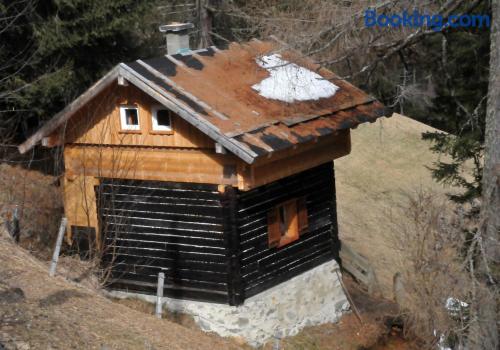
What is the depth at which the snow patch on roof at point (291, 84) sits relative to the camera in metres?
16.2

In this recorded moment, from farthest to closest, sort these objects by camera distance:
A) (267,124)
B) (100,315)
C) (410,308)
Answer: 1. (267,124)
2. (410,308)
3. (100,315)

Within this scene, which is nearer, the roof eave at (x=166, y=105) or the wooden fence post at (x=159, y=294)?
the roof eave at (x=166, y=105)

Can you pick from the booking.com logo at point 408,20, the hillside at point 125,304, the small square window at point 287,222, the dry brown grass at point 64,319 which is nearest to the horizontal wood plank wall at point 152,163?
the hillside at point 125,304

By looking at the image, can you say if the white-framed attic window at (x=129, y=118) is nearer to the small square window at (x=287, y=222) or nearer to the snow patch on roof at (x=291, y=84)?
the snow patch on roof at (x=291, y=84)

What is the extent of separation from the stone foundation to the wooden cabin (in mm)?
193

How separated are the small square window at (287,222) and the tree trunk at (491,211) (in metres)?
4.30

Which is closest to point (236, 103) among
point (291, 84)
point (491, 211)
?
point (291, 84)

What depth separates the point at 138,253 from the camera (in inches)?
635

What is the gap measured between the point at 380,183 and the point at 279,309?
13.6 meters

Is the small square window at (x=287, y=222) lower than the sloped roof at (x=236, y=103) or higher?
lower

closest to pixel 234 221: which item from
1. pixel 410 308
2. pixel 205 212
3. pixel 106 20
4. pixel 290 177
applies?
pixel 205 212

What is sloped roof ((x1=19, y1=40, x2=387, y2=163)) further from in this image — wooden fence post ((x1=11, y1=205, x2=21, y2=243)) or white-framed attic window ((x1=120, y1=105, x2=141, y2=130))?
wooden fence post ((x1=11, y1=205, x2=21, y2=243))

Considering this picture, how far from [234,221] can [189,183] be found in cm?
113

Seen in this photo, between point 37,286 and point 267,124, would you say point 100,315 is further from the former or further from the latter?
point 267,124
